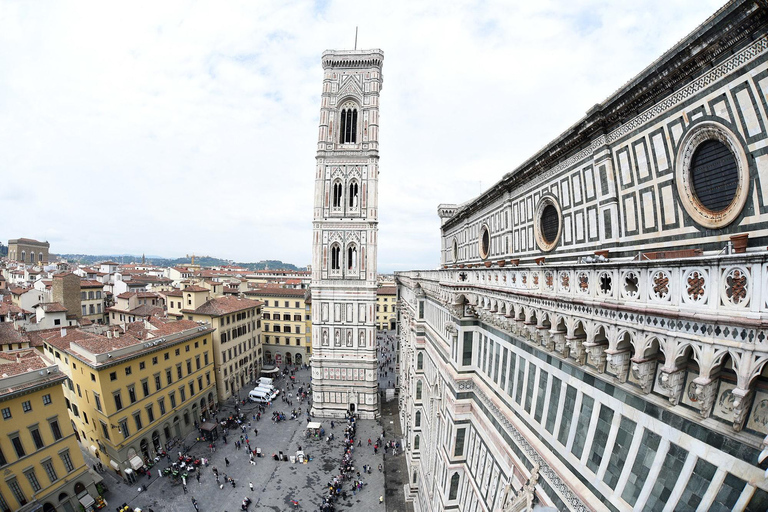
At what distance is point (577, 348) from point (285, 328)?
5355 centimetres

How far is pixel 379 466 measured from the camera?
30438mm

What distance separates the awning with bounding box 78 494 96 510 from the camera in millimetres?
23094

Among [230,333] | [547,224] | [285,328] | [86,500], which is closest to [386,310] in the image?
[285,328]

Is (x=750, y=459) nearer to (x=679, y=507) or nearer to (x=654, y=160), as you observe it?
(x=679, y=507)

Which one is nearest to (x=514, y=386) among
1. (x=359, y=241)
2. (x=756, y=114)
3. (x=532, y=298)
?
(x=532, y=298)

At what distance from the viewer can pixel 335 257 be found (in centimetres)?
4128

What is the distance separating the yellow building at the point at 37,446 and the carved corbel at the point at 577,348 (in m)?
29.0

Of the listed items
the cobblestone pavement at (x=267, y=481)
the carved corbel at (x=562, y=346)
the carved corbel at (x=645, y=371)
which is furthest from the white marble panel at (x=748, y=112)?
the cobblestone pavement at (x=267, y=481)

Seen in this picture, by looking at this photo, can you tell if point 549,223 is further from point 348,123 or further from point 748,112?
point 348,123

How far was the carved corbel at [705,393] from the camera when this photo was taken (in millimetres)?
4381

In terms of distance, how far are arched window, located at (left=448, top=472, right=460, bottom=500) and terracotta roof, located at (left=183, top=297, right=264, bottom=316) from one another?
108 feet

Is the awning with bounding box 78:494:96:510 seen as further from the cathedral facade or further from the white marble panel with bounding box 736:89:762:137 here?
the white marble panel with bounding box 736:89:762:137

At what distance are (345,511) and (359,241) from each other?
82.1 ft

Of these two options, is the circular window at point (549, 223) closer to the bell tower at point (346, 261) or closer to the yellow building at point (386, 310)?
the bell tower at point (346, 261)
